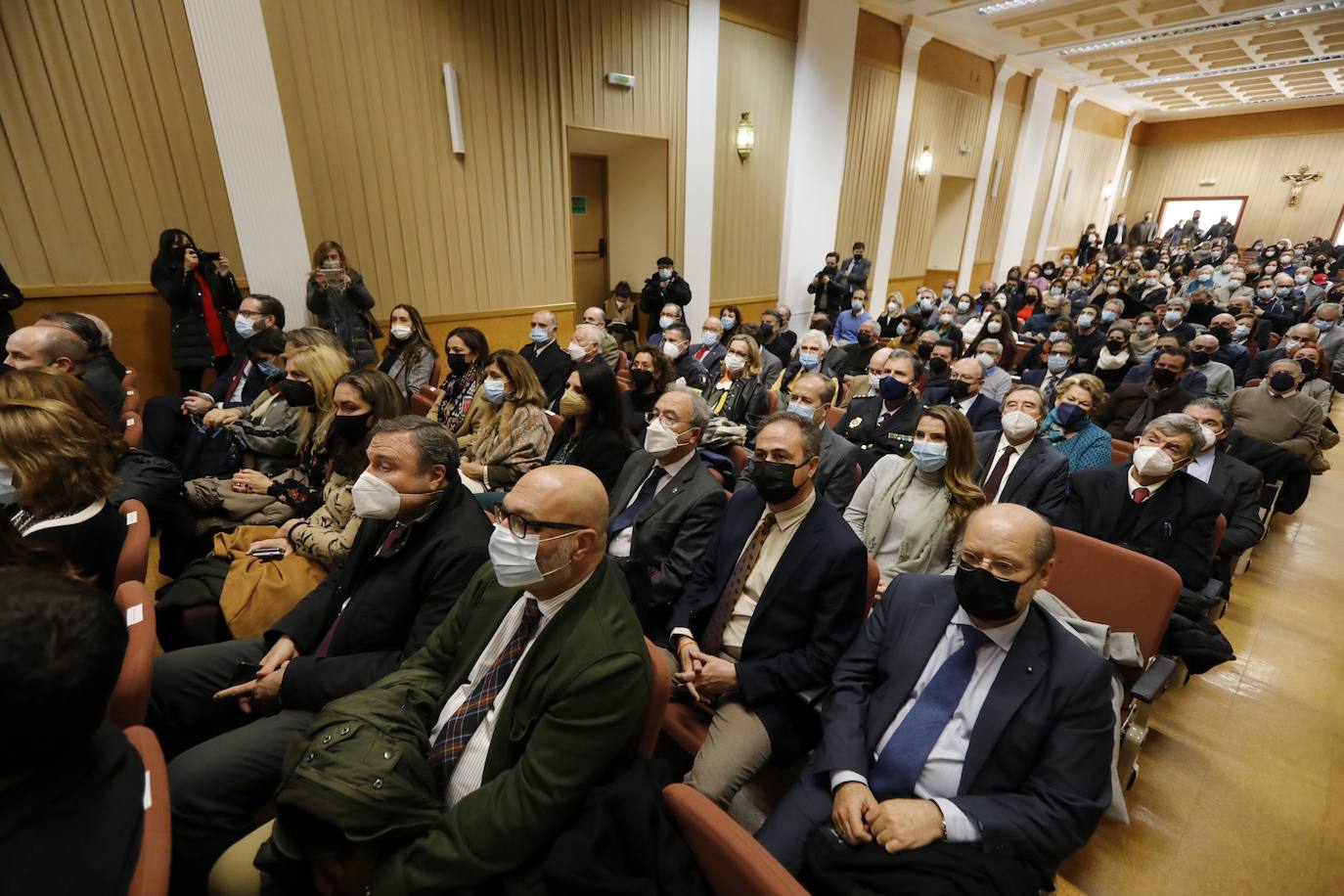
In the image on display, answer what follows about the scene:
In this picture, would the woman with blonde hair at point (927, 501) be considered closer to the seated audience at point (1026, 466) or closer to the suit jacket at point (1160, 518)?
the seated audience at point (1026, 466)

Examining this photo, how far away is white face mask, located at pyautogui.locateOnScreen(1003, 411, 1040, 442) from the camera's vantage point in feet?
9.29

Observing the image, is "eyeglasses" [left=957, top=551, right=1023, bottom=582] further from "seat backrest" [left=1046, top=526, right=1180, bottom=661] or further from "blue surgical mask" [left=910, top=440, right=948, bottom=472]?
"blue surgical mask" [left=910, top=440, right=948, bottom=472]

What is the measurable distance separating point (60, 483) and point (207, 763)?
1.03m

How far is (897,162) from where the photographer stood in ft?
33.6

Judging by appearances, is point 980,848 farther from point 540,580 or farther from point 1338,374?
point 1338,374

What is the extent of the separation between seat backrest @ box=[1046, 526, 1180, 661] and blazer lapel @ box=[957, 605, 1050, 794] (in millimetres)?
661

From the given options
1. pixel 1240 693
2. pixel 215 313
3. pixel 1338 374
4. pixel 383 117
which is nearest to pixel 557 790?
pixel 1240 693

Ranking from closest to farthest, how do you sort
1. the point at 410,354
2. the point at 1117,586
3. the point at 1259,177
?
the point at 1117,586 < the point at 410,354 < the point at 1259,177

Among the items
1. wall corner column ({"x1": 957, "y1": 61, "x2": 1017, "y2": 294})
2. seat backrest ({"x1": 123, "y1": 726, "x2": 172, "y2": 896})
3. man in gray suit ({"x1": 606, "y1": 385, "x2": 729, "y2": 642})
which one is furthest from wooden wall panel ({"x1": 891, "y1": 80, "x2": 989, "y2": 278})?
seat backrest ({"x1": 123, "y1": 726, "x2": 172, "y2": 896})

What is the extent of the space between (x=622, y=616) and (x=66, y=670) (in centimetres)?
94

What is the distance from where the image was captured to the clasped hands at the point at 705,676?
185 centimetres

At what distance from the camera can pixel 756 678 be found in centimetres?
181

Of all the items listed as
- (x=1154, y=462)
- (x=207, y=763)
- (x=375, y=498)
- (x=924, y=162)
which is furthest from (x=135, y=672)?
(x=924, y=162)

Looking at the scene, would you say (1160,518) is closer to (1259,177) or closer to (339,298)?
(339,298)
